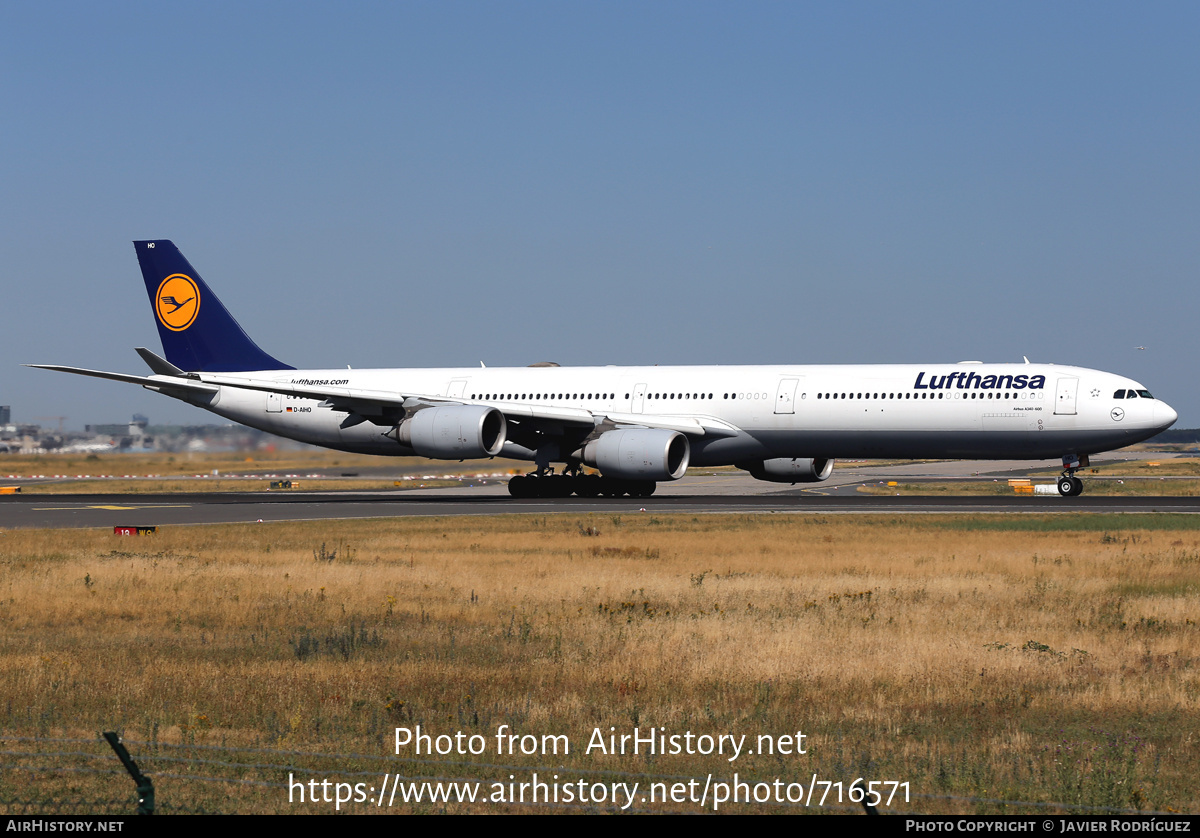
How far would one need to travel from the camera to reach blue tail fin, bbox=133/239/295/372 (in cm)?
5416

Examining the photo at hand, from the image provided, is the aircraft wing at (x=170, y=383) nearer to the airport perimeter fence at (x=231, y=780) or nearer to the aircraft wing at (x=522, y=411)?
→ the aircraft wing at (x=522, y=411)

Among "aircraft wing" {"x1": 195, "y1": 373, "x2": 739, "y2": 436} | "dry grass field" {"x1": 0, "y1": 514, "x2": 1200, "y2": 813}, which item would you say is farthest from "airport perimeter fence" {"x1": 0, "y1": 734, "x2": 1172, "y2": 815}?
"aircraft wing" {"x1": 195, "y1": 373, "x2": 739, "y2": 436}

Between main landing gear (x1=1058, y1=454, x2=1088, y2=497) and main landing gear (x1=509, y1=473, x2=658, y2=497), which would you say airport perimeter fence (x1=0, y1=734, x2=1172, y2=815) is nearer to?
main landing gear (x1=509, y1=473, x2=658, y2=497)

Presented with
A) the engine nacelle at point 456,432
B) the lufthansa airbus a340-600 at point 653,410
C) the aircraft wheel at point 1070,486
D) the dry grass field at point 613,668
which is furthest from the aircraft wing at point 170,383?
the aircraft wheel at point 1070,486

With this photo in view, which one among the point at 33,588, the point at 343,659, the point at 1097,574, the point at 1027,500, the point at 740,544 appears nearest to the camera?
the point at 343,659

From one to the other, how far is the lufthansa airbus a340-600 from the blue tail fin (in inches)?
3.3

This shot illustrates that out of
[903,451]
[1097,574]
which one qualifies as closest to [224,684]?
[1097,574]

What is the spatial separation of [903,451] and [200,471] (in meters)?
62.0

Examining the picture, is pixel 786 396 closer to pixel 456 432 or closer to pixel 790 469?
pixel 790 469

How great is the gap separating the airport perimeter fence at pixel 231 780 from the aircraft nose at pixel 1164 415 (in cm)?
3493

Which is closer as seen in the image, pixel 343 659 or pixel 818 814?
pixel 818 814

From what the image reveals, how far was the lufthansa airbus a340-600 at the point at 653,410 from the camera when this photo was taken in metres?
41.8
